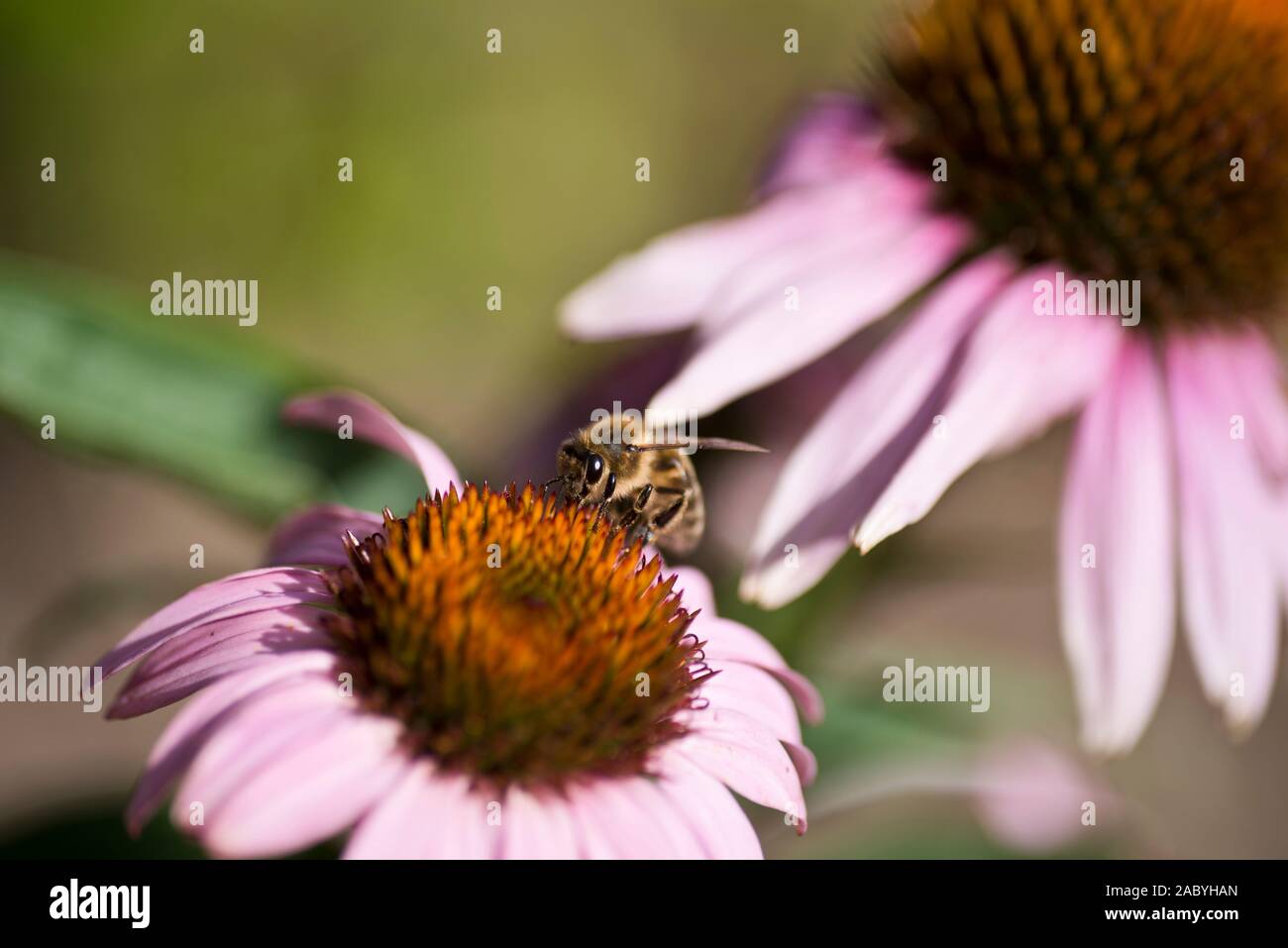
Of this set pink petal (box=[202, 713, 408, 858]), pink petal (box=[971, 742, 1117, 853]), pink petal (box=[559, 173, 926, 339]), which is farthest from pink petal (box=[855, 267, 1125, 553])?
pink petal (box=[971, 742, 1117, 853])

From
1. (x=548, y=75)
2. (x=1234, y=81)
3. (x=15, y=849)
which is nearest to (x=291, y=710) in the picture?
(x=15, y=849)

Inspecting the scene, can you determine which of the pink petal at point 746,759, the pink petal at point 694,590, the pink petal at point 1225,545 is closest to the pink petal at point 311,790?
the pink petal at point 746,759

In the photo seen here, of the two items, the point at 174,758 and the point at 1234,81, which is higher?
the point at 1234,81

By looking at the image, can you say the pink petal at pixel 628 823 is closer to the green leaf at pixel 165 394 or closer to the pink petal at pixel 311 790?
the pink petal at pixel 311 790

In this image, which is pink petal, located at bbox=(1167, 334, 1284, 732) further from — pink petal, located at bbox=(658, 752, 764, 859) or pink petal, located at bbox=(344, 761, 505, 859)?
pink petal, located at bbox=(344, 761, 505, 859)

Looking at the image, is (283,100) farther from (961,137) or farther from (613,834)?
(613,834)

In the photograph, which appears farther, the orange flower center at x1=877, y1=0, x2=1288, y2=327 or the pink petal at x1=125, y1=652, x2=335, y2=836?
the orange flower center at x1=877, y1=0, x2=1288, y2=327

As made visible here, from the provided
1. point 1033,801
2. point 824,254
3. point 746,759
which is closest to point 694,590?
point 746,759

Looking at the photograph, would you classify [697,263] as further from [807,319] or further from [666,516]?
[666,516]
